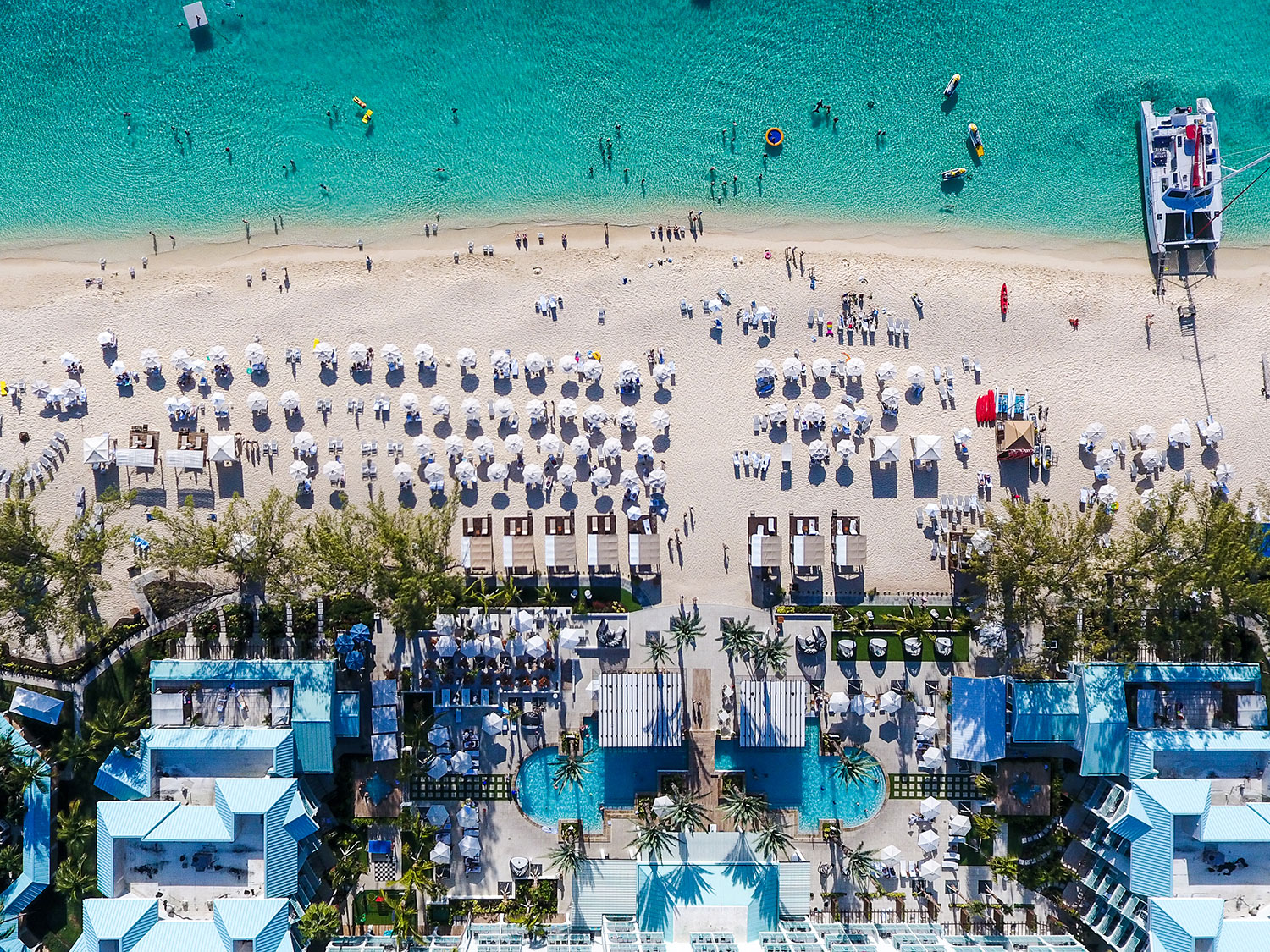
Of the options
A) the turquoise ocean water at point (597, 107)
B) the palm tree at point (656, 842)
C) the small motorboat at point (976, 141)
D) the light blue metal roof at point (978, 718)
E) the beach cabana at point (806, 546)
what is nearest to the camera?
the palm tree at point (656, 842)

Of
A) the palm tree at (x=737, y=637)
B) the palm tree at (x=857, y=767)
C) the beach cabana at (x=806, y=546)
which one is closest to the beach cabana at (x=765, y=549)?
the beach cabana at (x=806, y=546)

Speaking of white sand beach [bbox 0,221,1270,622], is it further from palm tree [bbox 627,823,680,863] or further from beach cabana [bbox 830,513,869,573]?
palm tree [bbox 627,823,680,863]

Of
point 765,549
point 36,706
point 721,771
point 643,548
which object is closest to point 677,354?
point 643,548

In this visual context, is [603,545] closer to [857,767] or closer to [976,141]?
[857,767]

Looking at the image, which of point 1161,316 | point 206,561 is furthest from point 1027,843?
point 206,561

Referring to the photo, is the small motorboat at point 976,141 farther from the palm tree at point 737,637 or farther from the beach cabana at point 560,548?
the beach cabana at point 560,548

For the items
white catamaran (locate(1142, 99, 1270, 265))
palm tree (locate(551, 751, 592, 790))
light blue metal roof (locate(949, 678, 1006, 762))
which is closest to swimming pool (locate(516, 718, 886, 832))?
palm tree (locate(551, 751, 592, 790))
